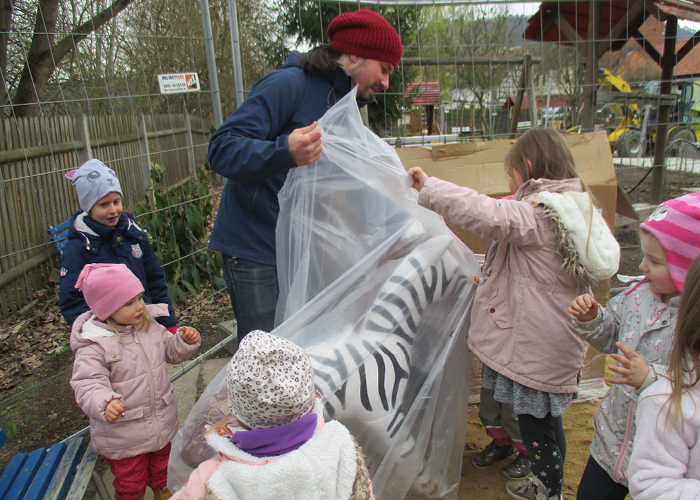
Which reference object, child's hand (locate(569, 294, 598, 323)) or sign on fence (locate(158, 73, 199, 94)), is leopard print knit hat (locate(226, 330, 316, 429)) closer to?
child's hand (locate(569, 294, 598, 323))

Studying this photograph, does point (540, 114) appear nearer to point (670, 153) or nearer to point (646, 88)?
point (646, 88)

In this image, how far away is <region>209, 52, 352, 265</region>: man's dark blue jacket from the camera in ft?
5.26

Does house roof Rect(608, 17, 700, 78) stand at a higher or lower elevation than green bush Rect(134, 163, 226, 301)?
higher

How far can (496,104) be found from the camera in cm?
331

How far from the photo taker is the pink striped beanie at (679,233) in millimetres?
1267

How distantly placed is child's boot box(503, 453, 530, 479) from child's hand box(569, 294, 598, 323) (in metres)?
0.90

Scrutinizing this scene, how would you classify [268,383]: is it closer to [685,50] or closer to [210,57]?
→ [210,57]

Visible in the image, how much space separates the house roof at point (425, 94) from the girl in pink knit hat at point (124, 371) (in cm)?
210

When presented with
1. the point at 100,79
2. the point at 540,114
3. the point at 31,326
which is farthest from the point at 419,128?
the point at 31,326

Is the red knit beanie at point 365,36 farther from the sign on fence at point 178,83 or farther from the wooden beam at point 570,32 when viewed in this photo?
the wooden beam at point 570,32

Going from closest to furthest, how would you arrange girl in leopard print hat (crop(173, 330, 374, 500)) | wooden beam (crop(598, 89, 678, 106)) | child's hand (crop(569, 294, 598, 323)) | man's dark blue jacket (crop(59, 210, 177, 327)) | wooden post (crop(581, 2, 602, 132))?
girl in leopard print hat (crop(173, 330, 374, 500))
child's hand (crop(569, 294, 598, 323))
man's dark blue jacket (crop(59, 210, 177, 327))
wooden post (crop(581, 2, 602, 132))
wooden beam (crop(598, 89, 678, 106))

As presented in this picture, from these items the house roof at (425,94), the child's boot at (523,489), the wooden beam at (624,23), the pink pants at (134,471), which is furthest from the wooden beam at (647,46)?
the pink pants at (134,471)

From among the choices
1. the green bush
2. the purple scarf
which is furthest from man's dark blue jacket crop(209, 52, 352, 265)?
the green bush

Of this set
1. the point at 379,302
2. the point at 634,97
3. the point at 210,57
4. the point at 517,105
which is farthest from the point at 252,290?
the point at 634,97
